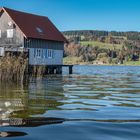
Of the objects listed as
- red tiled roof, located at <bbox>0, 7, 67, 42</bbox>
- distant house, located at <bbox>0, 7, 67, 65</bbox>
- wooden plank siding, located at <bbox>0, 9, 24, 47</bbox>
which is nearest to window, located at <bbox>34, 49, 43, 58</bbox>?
distant house, located at <bbox>0, 7, 67, 65</bbox>

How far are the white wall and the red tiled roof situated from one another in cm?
168

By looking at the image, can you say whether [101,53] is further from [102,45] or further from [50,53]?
[50,53]

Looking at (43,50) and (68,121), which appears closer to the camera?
(68,121)

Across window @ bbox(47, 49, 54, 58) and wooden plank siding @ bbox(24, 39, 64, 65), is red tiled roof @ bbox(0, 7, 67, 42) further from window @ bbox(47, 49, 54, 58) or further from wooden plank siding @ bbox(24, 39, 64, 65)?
window @ bbox(47, 49, 54, 58)

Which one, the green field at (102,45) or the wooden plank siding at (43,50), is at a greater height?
the green field at (102,45)

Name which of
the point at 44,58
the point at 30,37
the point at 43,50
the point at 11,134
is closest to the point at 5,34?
the point at 30,37

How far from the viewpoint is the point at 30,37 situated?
48719 millimetres

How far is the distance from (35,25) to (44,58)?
4.22 metres

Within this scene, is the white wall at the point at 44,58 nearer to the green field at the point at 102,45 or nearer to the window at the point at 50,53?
the window at the point at 50,53

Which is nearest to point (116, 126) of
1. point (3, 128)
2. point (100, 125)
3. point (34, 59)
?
point (100, 125)

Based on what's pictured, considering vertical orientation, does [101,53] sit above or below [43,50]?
above

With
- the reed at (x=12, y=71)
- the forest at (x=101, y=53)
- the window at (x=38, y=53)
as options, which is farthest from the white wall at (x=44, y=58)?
the forest at (x=101, y=53)

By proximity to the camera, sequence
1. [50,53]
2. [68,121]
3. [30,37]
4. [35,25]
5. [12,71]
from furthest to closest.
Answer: [50,53], [35,25], [30,37], [12,71], [68,121]

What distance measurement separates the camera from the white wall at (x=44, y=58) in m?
49.8
